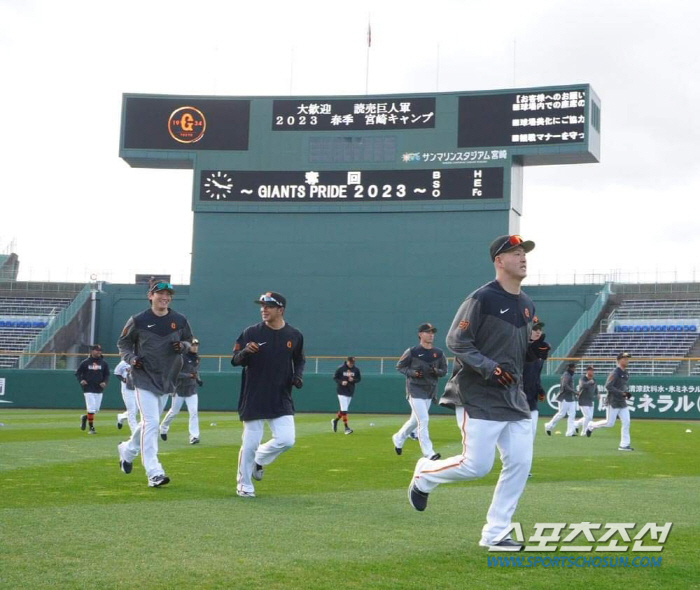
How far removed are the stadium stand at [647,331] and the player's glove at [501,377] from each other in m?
33.5

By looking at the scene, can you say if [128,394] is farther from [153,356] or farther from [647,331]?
[647,331]

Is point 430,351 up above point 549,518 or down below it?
above

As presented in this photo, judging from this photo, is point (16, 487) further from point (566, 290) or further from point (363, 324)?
point (566, 290)

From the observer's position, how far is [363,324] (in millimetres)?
43281

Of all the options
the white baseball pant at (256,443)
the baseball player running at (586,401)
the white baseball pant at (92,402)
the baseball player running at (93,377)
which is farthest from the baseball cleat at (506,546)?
the baseball player running at (586,401)

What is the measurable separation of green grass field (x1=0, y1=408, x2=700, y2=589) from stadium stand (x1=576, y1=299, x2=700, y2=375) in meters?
25.6

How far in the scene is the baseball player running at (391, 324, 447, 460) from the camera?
16.3 m

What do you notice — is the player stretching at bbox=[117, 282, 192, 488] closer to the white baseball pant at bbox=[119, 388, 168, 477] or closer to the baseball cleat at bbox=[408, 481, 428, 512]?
the white baseball pant at bbox=[119, 388, 168, 477]

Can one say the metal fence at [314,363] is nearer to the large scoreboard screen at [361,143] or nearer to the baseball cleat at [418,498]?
the large scoreboard screen at [361,143]

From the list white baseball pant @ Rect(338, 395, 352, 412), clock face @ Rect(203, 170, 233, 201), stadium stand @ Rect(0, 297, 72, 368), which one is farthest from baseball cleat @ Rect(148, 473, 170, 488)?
stadium stand @ Rect(0, 297, 72, 368)

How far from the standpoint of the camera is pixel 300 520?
8609mm

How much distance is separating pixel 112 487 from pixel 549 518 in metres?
5.09

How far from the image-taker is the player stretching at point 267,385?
34.3ft

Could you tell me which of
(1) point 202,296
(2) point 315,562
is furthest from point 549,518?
(1) point 202,296
